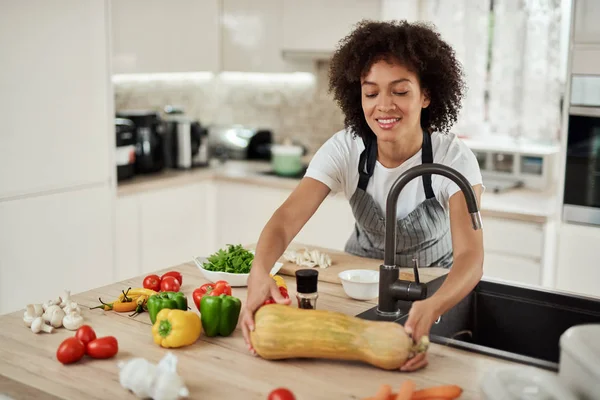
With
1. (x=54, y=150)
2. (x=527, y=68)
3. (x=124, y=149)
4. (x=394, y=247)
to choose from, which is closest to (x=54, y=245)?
(x=54, y=150)

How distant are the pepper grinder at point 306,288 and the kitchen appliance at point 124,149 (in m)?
2.36

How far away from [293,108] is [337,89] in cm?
244

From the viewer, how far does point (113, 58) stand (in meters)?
4.01

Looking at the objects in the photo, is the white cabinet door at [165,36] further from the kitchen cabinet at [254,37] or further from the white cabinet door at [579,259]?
the white cabinet door at [579,259]

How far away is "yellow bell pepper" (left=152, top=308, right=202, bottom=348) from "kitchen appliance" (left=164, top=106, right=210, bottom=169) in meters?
2.80

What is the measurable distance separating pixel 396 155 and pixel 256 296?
798 millimetres

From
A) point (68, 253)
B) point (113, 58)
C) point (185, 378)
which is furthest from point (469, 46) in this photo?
point (185, 378)

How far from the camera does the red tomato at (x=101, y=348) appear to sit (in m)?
1.74

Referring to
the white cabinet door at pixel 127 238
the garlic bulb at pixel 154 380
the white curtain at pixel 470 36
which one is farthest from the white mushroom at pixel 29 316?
the white curtain at pixel 470 36

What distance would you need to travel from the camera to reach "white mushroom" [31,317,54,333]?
6.24ft

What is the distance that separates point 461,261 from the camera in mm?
2049

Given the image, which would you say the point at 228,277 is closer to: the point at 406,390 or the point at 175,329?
the point at 175,329

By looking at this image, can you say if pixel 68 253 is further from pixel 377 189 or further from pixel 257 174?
pixel 377 189

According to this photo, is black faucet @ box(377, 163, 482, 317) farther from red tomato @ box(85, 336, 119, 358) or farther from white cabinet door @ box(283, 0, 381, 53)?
white cabinet door @ box(283, 0, 381, 53)
